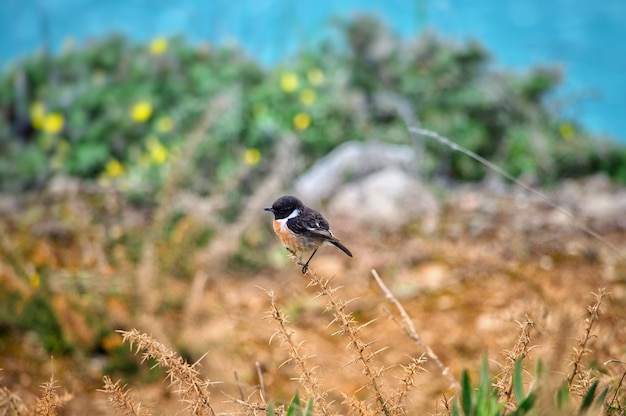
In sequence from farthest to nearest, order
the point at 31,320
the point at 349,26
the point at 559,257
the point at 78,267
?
the point at 349,26 < the point at 78,267 < the point at 559,257 < the point at 31,320

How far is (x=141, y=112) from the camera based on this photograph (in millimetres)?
6121

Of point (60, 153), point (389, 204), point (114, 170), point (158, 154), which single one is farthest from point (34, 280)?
point (60, 153)

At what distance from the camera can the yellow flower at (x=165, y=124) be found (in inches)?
232

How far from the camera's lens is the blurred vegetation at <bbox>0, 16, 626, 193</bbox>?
5.86 metres

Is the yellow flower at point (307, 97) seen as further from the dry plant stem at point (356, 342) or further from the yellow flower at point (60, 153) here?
the dry plant stem at point (356, 342)

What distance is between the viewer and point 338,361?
2.50 meters

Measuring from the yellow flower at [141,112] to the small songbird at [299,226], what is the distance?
5.40 m

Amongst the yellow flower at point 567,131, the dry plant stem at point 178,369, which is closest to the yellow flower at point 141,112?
the yellow flower at point 567,131

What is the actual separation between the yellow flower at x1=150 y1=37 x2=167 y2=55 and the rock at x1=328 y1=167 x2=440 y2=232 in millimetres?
3682

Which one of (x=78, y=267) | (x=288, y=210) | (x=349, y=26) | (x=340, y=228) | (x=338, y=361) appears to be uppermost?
(x=288, y=210)

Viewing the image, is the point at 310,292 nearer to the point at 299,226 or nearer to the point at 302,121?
the point at 302,121

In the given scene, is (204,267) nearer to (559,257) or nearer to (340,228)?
(340,228)

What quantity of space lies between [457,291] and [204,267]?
5.45 feet

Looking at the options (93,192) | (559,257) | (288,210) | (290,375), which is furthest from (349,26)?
(288,210)
